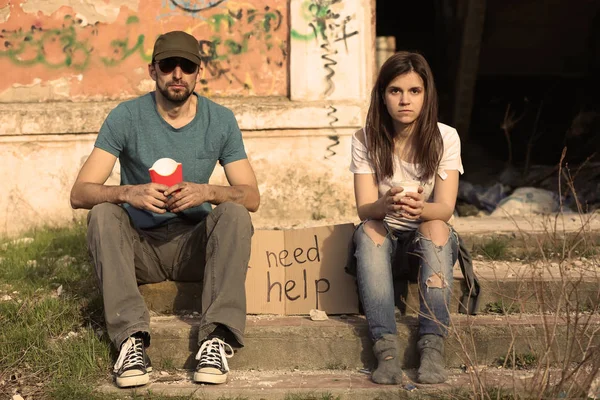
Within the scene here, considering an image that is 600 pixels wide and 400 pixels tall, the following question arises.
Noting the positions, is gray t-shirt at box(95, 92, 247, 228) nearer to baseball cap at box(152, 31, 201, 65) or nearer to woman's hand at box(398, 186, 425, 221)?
baseball cap at box(152, 31, 201, 65)

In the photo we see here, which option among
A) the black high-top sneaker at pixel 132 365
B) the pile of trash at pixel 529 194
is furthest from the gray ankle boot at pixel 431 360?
the pile of trash at pixel 529 194

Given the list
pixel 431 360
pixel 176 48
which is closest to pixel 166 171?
pixel 176 48

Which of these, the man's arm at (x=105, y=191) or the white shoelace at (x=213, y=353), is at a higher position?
the man's arm at (x=105, y=191)

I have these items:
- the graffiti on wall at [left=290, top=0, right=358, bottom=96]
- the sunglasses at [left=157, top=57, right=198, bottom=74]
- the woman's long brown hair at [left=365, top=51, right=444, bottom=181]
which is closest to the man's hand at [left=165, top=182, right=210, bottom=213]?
the sunglasses at [left=157, top=57, right=198, bottom=74]

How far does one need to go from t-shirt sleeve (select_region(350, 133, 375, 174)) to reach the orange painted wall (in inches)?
98.5

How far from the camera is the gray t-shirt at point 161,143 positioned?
4191mm

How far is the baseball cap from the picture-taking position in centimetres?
406

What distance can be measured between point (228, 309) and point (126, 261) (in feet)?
1.74

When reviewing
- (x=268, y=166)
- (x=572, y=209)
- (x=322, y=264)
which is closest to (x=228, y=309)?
(x=322, y=264)

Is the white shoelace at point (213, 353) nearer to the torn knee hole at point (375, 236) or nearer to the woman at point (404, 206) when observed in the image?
the woman at point (404, 206)

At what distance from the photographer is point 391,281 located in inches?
153

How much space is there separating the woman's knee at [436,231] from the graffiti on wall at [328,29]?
2753mm

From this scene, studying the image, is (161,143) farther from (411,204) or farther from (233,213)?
(411,204)

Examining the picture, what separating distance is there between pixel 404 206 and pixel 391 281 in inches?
14.6
